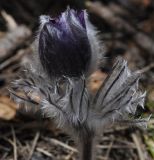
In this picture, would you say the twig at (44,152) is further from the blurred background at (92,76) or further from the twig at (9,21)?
the twig at (9,21)

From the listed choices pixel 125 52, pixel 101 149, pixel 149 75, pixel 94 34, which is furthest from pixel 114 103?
pixel 125 52

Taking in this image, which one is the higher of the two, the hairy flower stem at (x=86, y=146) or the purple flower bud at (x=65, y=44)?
the purple flower bud at (x=65, y=44)

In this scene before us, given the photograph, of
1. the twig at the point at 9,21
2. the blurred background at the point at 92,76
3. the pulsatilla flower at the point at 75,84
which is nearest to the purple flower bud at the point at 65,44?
the pulsatilla flower at the point at 75,84

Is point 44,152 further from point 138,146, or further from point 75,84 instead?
point 75,84

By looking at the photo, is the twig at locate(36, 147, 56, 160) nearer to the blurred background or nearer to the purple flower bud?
the blurred background

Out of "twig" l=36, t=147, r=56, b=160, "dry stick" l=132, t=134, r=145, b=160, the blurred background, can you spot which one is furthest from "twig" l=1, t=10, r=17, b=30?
"dry stick" l=132, t=134, r=145, b=160

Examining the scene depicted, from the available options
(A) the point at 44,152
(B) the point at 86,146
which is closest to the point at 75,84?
(B) the point at 86,146
